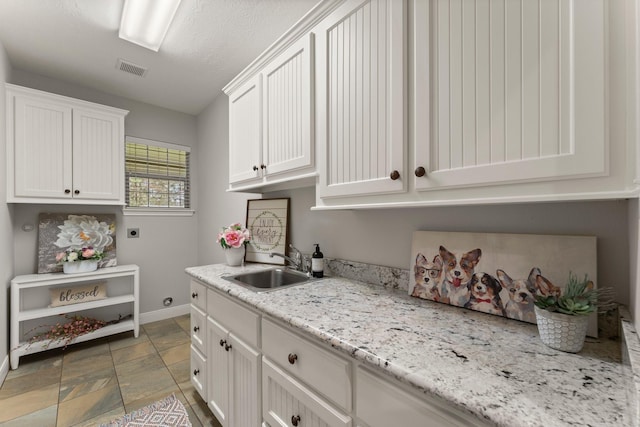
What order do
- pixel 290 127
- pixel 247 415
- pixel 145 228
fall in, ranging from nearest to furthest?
pixel 247 415 → pixel 290 127 → pixel 145 228

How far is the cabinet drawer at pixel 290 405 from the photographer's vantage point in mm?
883

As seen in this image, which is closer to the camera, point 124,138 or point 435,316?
point 435,316

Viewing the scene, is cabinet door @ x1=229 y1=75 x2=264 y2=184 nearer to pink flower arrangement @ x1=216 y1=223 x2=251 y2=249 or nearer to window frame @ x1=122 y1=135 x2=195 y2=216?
pink flower arrangement @ x1=216 y1=223 x2=251 y2=249

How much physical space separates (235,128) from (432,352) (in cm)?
195

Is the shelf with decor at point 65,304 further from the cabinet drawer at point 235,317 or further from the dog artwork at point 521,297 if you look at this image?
the dog artwork at point 521,297

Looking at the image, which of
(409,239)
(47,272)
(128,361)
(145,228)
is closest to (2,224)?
(47,272)

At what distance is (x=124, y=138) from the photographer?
3018mm

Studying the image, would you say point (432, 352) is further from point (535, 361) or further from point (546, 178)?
point (546, 178)

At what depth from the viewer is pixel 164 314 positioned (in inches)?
133

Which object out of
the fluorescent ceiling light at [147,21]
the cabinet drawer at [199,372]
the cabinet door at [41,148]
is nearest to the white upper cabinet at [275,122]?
the fluorescent ceiling light at [147,21]

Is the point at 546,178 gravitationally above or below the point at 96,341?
above

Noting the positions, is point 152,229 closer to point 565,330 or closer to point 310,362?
point 310,362

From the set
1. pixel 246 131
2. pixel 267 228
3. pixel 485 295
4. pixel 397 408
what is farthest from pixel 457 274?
pixel 246 131

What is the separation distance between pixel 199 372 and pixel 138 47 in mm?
2553
